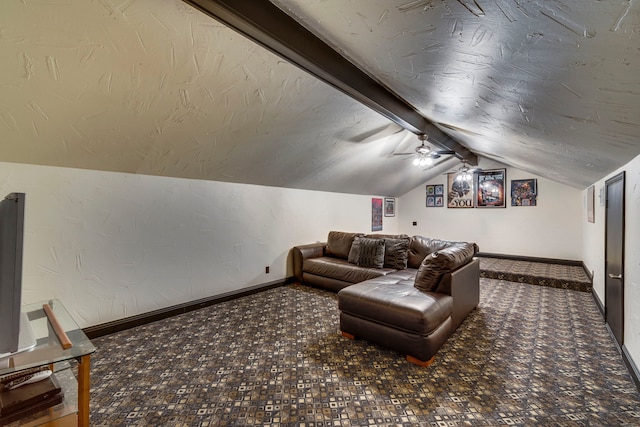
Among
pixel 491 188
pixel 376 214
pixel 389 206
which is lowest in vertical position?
pixel 376 214

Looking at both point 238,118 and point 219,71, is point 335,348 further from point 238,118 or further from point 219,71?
point 219,71

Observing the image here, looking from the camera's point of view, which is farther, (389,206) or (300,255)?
(389,206)

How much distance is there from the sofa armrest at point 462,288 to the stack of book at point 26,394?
3.00 meters

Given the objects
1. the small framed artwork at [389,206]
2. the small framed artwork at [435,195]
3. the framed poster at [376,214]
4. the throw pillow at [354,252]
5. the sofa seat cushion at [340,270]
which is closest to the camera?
the sofa seat cushion at [340,270]

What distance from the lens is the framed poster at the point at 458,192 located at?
271 inches

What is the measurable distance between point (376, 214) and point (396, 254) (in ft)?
10.8

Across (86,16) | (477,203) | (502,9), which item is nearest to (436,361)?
(502,9)

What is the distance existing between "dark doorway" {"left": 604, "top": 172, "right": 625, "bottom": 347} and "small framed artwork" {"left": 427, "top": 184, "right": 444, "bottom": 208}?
13.8ft

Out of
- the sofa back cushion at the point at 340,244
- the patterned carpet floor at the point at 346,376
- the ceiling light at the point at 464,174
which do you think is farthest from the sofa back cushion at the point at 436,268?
the ceiling light at the point at 464,174

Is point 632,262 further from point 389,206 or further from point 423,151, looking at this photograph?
point 389,206

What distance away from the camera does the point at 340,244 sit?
4855mm

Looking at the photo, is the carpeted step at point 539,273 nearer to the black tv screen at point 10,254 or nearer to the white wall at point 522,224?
the white wall at point 522,224

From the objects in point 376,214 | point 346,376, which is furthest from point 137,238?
point 376,214

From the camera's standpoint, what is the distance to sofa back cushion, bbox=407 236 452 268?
4027 millimetres
